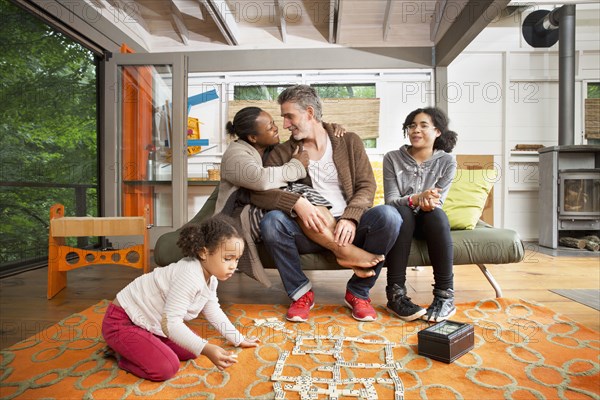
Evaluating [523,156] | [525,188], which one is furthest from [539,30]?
[525,188]

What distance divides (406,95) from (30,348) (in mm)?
4513

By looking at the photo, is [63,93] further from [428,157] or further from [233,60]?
[428,157]

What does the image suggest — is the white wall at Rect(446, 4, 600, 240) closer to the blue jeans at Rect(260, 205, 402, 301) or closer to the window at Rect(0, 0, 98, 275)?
the blue jeans at Rect(260, 205, 402, 301)

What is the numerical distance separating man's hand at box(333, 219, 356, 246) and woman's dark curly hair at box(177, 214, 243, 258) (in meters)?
0.63

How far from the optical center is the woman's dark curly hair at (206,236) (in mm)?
1394

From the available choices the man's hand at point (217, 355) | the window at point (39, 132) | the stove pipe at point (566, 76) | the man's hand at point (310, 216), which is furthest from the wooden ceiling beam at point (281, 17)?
the man's hand at point (217, 355)

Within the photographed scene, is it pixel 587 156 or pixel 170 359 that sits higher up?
pixel 587 156

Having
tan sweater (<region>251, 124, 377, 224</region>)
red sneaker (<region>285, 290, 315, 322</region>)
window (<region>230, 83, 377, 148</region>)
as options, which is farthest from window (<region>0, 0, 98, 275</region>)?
red sneaker (<region>285, 290, 315, 322</region>)

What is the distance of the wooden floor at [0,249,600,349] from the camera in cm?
203

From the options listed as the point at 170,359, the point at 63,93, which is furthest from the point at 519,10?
the point at 170,359

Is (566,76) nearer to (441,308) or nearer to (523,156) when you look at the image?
(523,156)

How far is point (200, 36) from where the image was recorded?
4.91m

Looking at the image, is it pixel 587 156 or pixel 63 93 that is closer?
pixel 63 93

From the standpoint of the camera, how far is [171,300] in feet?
4.35
